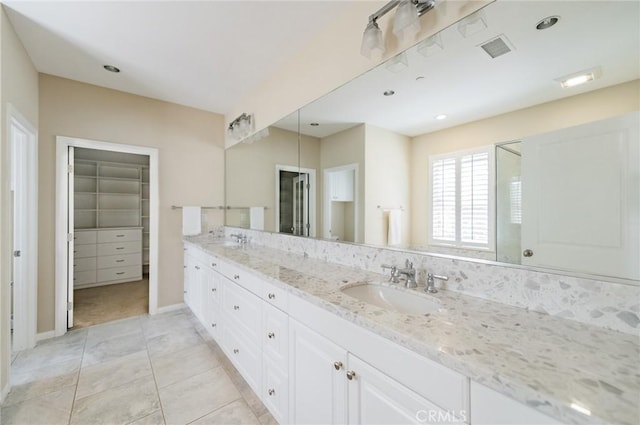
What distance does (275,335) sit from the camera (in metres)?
1.40

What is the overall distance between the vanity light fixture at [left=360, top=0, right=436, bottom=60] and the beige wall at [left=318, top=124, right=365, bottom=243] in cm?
47

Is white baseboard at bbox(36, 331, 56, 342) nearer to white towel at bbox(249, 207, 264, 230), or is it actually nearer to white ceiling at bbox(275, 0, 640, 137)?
white towel at bbox(249, 207, 264, 230)

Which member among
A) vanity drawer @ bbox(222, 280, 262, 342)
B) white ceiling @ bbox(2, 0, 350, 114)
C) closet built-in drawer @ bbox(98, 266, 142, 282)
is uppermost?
white ceiling @ bbox(2, 0, 350, 114)

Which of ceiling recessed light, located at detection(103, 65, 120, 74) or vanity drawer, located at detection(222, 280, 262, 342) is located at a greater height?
ceiling recessed light, located at detection(103, 65, 120, 74)

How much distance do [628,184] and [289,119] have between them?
2091 millimetres

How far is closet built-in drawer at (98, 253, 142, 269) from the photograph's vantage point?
13.8 ft

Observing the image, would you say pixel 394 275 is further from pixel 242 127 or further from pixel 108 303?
pixel 108 303

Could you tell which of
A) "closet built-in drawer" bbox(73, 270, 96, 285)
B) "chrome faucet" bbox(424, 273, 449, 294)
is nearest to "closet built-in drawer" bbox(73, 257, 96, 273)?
"closet built-in drawer" bbox(73, 270, 96, 285)

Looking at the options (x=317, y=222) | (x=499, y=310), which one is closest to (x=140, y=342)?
(x=317, y=222)

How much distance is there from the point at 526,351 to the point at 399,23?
4.53 ft

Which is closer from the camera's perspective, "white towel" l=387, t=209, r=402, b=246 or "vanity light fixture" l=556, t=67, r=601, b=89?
"vanity light fixture" l=556, t=67, r=601, b=89
